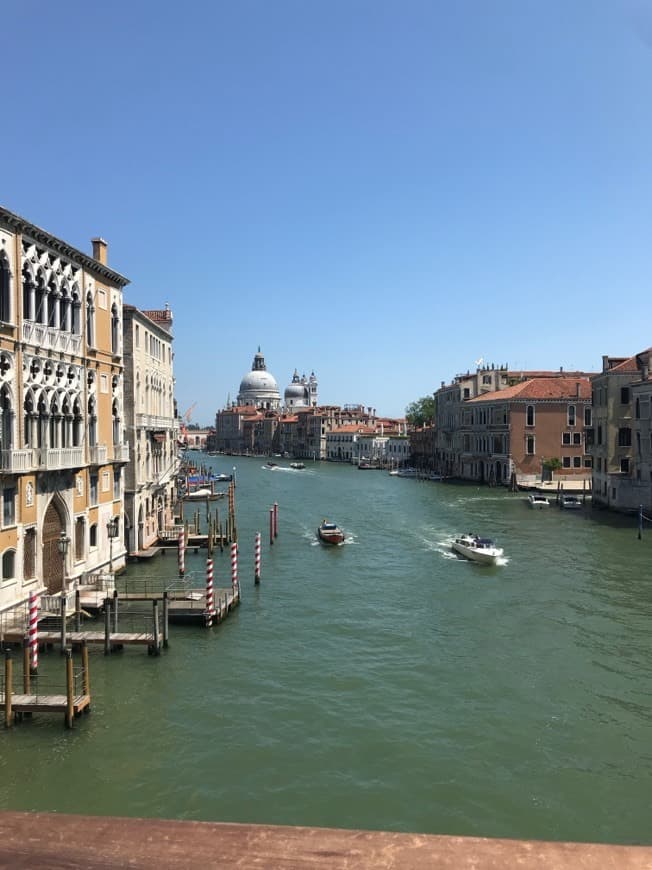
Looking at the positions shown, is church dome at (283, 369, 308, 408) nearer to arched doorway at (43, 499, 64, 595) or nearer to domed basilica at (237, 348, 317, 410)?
domed basilica at (237, 348, 317, 410)

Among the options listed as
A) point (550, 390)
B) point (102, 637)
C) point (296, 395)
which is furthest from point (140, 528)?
point (296, 395)

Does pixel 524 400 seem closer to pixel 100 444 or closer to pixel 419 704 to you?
pixel 100 444

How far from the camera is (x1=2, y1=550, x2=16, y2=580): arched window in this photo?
16411 mm

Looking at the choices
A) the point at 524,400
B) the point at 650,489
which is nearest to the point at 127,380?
the point at 650,489

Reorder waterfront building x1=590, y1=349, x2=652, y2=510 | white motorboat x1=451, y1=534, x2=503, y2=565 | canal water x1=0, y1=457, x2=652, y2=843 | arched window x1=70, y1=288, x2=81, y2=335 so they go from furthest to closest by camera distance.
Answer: waterfront building x1=590, y1=349, x2=652, y2=510
white motorboat x1=451, y1=534, x2=503, y2=565
arched window x1=70, y1=288, x2=81, y2=335
canal water x1=0, y1=457, x2=652, y2=843

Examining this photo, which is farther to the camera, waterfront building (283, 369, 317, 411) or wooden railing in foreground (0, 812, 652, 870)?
waterfront building (283, 369, 317, 411)

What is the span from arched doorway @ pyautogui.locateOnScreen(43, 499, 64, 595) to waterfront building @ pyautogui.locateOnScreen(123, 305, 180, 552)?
7316 mm

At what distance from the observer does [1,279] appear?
1667 centimetres

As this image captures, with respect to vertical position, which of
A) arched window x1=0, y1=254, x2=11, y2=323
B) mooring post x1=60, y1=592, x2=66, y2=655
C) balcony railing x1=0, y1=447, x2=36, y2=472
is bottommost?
mooring post x1=60, y1=592, x2=66, y2=655

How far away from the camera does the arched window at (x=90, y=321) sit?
21297 mm

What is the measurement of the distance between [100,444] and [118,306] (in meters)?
4.62

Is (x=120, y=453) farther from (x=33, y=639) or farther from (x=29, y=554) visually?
(x=33, y=639)

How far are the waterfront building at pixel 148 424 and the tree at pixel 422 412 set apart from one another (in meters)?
74.7

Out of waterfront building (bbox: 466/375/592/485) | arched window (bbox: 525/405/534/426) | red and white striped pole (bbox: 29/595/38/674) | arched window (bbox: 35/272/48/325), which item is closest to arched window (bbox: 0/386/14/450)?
arched window (bbox: 35/272/48/325)
